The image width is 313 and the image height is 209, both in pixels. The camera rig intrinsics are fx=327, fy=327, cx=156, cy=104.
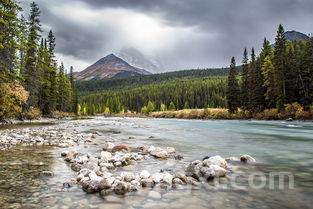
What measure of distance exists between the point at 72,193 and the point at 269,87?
58.0 m

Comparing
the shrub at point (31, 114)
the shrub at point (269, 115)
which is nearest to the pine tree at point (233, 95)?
the shrub at point (269, 115)

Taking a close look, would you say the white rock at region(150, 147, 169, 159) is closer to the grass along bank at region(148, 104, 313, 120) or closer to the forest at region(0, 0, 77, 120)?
the forest at region(0, 0, 77, 120)

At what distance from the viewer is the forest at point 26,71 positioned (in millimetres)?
33312

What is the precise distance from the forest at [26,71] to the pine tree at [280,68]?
1573 inches

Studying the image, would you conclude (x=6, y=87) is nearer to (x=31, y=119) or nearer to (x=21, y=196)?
(x=31, y=119)

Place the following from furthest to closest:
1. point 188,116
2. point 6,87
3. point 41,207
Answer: point 188,116 → point 6,87 → point 41,207

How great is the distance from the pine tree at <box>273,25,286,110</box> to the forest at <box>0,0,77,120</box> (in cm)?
3994

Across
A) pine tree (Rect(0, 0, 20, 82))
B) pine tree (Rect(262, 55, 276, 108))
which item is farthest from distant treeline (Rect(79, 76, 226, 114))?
pine tree (Rect(0, 0, 20, 82))

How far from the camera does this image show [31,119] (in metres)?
54.8

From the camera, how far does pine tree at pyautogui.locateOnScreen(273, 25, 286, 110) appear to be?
2179 inches

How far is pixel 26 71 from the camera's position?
57.4 metres

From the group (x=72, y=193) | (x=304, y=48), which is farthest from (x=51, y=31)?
(x=72, y=193)

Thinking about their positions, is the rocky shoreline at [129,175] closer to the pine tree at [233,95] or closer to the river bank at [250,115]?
the river bank at [250,115]

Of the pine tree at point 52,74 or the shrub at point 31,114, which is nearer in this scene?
the shrub at point 31,114
